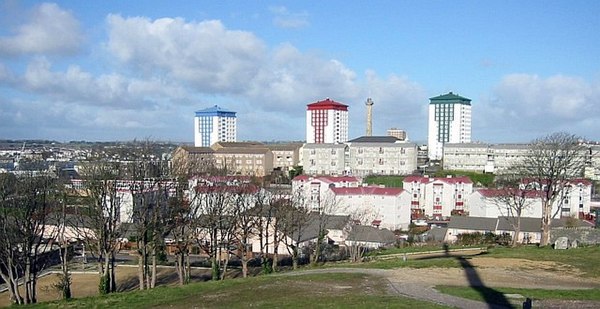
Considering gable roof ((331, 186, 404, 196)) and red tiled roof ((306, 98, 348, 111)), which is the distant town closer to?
gable roof ((331, 186, 404, 196))

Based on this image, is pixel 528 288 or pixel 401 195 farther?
pixel 401 195

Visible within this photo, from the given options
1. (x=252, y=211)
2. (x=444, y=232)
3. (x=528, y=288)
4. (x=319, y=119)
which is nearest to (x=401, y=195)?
(x=444, y=232)

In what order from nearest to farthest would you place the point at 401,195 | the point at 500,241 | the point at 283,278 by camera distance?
the point at 283,278 → the point at 500,241 → the point at 401,195

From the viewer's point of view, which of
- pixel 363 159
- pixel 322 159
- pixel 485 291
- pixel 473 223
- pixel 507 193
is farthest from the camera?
pixel 363 159

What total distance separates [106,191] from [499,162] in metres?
75.7

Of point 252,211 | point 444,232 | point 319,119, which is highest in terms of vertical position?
point 319,119

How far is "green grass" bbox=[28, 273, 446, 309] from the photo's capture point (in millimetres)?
14016

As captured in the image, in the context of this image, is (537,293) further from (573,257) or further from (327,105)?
(327,105)

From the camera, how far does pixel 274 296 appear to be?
1532 cm

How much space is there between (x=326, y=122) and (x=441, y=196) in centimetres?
6341

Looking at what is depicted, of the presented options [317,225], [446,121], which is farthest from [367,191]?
[446,121]

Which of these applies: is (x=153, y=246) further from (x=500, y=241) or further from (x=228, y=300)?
(x=500, y=241)

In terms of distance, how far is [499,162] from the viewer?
88250mm

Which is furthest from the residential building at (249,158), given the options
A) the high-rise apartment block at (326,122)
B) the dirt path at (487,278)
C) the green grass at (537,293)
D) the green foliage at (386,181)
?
the green grass at (537,293)
